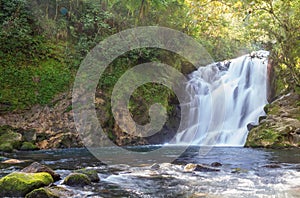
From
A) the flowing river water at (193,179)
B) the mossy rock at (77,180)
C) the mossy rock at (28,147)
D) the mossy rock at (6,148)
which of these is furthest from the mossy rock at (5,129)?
the mossy rock at (77,180)

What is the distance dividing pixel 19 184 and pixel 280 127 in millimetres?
10476

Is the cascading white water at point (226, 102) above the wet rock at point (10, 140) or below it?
above

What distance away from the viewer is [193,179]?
673cm

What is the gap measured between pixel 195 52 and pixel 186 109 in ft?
17.7

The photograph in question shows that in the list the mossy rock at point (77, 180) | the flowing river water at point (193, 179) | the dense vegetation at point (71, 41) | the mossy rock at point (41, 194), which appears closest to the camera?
the mossy rock at point (41, 194)

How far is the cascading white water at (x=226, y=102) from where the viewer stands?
1599 centimetres

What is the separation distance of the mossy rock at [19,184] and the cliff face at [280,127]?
9.67 meters

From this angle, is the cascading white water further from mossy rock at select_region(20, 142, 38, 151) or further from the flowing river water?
mossy rock at select_region(20, 142, 38, 151)

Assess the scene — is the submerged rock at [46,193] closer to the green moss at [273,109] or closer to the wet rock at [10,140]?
the wet rock at [10,140]

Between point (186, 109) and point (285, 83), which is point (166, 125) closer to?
point (186, 109)

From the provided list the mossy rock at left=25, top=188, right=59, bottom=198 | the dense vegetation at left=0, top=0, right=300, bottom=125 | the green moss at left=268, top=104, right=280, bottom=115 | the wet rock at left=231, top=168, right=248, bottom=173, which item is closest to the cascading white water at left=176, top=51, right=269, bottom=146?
the green moss at left=268, top=104, right=280, bottom=115

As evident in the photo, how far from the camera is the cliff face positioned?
12.3m

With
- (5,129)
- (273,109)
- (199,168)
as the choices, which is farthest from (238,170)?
(5,129)

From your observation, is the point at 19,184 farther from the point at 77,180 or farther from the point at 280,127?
the point at 280,127
